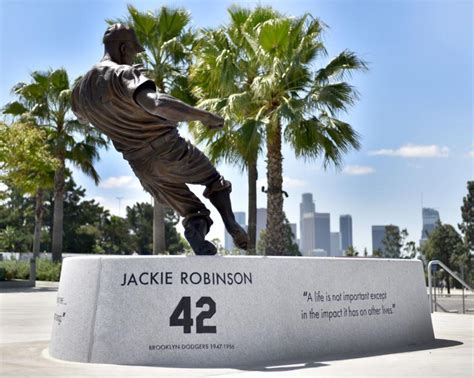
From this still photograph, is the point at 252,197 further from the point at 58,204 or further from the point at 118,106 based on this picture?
the point at 118,106

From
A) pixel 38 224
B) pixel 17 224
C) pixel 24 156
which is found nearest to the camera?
pixel 24 156

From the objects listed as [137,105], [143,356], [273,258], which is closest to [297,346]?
[273,258]

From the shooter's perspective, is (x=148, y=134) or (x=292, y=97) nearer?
(x=148, y=134)

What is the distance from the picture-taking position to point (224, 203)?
21.9 ft

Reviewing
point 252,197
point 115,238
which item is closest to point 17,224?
point 115,238

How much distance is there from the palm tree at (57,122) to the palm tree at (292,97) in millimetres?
12198

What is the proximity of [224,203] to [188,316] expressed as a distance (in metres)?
1.44

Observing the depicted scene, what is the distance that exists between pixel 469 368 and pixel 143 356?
2795 millimetres

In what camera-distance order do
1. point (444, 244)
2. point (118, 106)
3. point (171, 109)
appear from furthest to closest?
point (444, 244) < point (118, 106) < point (171, 109)

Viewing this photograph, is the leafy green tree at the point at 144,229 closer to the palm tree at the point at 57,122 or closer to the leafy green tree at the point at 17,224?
the leafy green tree at the point at 17,224

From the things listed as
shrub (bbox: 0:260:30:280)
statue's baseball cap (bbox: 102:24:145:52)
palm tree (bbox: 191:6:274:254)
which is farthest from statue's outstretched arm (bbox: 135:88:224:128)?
shrub (bbox: 0:260:30:280)

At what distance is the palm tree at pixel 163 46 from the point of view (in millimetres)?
20938

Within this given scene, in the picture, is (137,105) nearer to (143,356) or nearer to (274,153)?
(143,356)

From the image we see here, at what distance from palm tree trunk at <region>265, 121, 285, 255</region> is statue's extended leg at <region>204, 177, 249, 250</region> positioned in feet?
31.1
